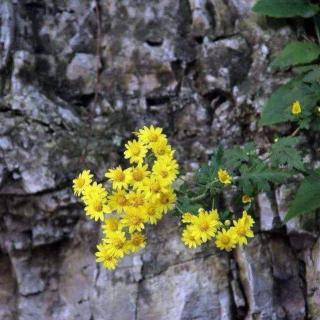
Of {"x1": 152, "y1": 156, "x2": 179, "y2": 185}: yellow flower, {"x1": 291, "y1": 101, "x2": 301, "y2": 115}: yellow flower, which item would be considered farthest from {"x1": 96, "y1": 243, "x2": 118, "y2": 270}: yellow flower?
{"x1": 291, "y1": 101, "x2": 301, "y2": 115}: yellow flower

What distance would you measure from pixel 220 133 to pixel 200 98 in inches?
10.6

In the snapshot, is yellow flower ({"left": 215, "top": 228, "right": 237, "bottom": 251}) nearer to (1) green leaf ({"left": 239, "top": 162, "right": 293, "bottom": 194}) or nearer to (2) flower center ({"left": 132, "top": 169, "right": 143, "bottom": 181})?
(1) green leaf ({"left": 239, "top": 162, "right": 293, "bottom": 194})

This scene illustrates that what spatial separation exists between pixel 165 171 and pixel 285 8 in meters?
1.66

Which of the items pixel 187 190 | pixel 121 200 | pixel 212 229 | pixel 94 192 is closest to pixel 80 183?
pixel 94 192

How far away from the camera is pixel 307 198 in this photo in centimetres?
265

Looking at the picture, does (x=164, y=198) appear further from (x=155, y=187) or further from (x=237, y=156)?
(x=237, y=156)

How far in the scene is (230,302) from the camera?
118 inches

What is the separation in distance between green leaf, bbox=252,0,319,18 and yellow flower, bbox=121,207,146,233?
A: 1664 millimetres

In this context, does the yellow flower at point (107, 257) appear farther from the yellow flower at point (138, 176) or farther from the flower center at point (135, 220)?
the yellow flower at point (138, 176)

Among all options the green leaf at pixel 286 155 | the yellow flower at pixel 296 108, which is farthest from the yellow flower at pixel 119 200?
the yellow flower at pixel 296 108

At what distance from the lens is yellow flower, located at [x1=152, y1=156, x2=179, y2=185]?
7.07 feet

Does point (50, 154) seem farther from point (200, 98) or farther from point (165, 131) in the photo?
point (200, 98)

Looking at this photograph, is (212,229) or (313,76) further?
(313,76)

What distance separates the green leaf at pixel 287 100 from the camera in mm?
2883
